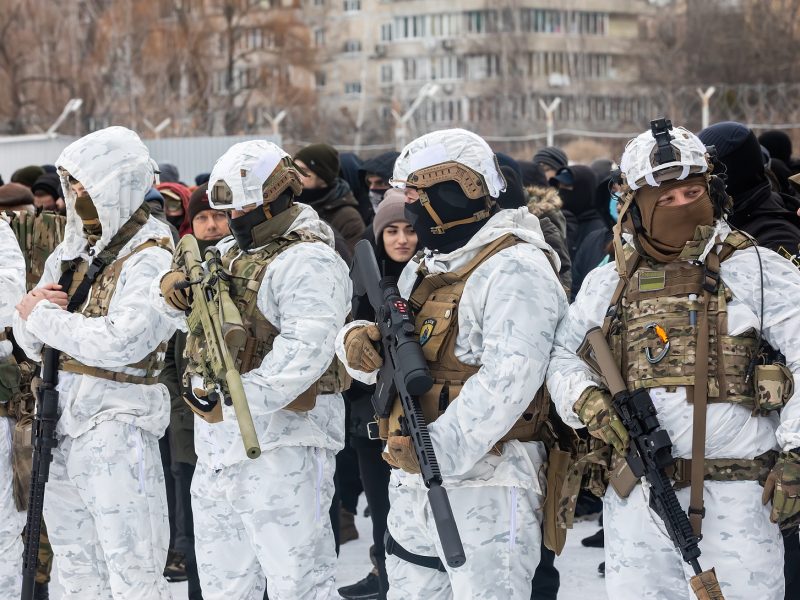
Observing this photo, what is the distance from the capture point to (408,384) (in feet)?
12.2

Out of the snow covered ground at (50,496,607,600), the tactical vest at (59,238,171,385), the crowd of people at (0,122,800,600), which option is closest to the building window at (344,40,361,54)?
the snow covered ground at (50,496,607,600)

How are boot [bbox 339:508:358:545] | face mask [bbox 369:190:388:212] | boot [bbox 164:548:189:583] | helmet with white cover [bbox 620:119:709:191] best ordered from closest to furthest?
helmet with white cover [bbox 620:119:709:191] < boot [bbox 164:548:189:583] < boot [bbox 339:508:358:545] < face mask [bbox 369:190:388:212]

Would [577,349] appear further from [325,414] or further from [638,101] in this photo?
[638,101]

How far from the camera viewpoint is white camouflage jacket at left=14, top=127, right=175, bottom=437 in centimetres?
468

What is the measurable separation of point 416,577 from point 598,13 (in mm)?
80883

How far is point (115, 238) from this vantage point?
196 inches

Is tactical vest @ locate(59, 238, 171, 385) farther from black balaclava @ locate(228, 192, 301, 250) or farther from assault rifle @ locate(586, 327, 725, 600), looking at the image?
assault rifle @ locate(586, 327, 725, 600)

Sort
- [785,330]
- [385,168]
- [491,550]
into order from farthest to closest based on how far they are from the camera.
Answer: [385,168] → [491,550] → [785,330]

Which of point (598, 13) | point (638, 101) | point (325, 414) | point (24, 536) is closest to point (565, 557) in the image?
point (325, 414)

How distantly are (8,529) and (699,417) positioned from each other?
317cm

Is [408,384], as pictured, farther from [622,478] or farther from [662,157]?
[662,157]

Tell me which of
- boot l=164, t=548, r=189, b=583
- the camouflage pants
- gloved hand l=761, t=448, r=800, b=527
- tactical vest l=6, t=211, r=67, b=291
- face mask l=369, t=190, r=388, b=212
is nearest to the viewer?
A: gloved hand l=761, t=448, r=800, b=527

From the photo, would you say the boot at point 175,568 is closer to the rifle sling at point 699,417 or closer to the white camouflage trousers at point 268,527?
the white camouflage trousers at point 268,527

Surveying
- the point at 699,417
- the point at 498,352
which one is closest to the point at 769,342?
the point at 699,417
